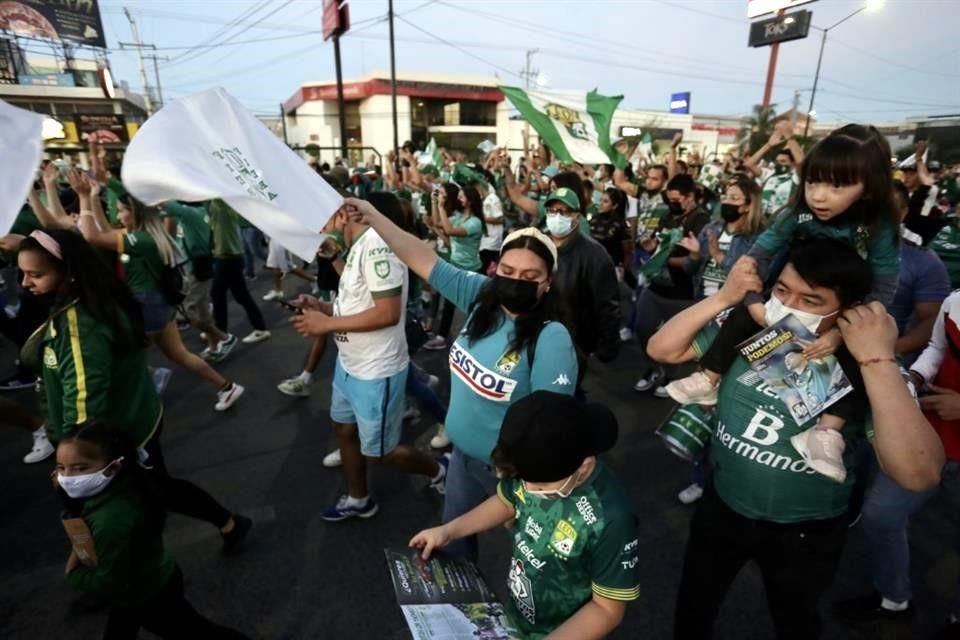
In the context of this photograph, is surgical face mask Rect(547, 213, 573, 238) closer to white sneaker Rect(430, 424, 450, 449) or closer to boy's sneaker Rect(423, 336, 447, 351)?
white sneaker Rect(430, 424, 450, 449)

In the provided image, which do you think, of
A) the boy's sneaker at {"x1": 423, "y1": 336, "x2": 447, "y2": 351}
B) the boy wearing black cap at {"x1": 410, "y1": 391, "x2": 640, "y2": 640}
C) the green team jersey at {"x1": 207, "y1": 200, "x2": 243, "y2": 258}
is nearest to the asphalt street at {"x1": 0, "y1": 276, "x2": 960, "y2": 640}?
the boy wearing black cap at {"x1": 410, "y1": 391, "x2": 640, "y2": 640}

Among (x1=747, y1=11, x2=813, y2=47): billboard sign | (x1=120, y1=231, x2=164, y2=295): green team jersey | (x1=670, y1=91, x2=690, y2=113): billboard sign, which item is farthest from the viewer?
(x1=670, y1=91, x2=690, y2=113): billboard sign

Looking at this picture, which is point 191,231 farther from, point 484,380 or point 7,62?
point 7,62

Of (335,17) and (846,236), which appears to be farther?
(335,17)

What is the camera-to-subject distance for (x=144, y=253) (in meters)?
4.22

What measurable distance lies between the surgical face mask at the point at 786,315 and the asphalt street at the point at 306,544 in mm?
1769

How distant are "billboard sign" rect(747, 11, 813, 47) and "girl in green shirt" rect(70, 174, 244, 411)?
46597mm

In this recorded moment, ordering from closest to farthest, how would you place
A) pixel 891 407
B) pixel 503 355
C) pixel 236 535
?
pixel 891 407 → pixel 503 355 → pixel 236 535

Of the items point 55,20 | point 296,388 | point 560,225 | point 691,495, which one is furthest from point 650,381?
point 55,20

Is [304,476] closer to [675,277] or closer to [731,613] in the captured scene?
[731,613]

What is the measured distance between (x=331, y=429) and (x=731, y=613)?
3080mm

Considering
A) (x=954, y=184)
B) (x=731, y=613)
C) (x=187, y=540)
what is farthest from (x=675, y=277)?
(x=954, y=184)

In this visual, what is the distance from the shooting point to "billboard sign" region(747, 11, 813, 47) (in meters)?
37.9

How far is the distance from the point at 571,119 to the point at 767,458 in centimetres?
526
